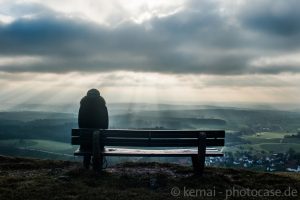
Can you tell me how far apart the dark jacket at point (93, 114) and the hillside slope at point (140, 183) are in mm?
1678

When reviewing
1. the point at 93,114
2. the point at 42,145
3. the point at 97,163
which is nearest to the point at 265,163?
the point at 93,114

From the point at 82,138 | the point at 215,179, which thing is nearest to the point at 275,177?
the point at 215,179

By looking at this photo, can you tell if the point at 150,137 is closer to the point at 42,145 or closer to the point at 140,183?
the point at 140,183

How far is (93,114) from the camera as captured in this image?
13.8m

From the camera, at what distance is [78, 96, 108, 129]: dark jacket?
13.8 meters

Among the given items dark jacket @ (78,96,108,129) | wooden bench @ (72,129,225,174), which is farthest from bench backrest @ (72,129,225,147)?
dark jacket @ (78,96,108,129)

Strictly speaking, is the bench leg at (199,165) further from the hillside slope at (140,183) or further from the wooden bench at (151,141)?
the hillside slope at (140,183)

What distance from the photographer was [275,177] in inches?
502

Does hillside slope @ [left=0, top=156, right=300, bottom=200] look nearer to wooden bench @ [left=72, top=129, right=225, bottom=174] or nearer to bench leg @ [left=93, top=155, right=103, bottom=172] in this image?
bench leg @ [left=93, top=155, right=103, bottom=172]

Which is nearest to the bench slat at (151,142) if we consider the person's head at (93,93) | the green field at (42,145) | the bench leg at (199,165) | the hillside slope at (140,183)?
the bench leg at (199,165)

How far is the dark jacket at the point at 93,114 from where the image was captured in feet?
45.2

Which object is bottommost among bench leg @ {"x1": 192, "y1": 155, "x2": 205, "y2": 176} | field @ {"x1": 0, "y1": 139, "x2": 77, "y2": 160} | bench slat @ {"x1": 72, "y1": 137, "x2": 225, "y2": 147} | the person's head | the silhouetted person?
field @ {"x1": 0, "y1": 139, "x2": 77, "y2": 160}

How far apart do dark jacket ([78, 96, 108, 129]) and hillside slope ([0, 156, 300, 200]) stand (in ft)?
5.51

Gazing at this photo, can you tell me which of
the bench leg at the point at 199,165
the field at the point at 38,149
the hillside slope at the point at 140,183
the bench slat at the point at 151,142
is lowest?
the field at the point at 38,149
